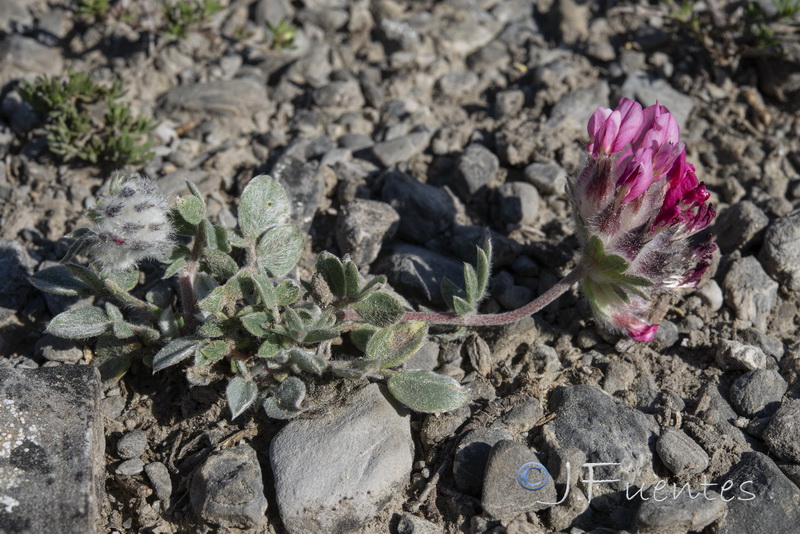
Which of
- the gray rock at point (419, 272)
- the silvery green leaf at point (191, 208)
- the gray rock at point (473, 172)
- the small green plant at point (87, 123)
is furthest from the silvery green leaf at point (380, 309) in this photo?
the small green plant at point (87, 123)

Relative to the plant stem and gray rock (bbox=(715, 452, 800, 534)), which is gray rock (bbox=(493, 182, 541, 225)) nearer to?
the plant stem

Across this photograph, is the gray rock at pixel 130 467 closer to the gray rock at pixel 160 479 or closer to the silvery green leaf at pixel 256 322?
the gray rock at pixel 160 479

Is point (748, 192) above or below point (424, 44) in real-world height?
below

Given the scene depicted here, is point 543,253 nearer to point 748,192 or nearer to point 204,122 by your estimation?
point 748,192

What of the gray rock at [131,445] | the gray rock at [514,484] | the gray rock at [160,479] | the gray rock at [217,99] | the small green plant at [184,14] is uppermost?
the small green plant at [184,14]

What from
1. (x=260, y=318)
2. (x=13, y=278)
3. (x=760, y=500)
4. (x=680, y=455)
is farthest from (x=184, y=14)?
(x=760, y=500)

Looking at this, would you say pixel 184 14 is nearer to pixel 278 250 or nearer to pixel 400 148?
pixel 400 148

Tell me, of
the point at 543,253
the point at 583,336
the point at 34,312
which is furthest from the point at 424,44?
the point at 34,312

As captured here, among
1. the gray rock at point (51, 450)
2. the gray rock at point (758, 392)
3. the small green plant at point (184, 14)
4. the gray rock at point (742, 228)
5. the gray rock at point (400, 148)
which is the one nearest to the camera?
the gray rock at point (51, 450)
